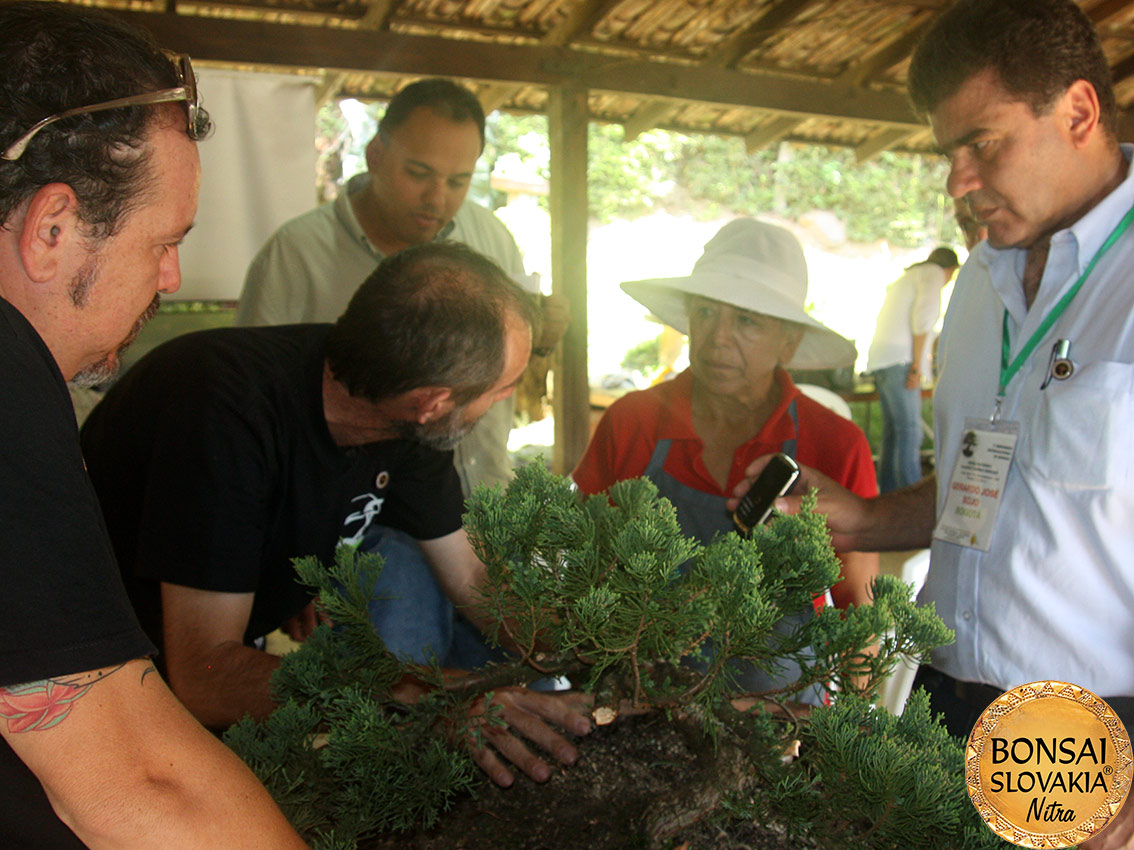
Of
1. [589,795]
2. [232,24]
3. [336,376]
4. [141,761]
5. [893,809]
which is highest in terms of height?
[232,24]

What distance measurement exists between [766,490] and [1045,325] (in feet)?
1.74

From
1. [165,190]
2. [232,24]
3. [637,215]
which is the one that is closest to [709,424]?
[165,190]

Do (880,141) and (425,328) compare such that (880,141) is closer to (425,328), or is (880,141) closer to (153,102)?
(425,328)

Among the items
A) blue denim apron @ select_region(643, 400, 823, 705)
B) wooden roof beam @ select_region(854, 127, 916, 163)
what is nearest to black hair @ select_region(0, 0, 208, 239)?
blue denim apron @ select_region(643, 400, 823, 705)

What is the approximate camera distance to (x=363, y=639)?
108cm

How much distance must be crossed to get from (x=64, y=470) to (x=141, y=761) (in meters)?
0.23

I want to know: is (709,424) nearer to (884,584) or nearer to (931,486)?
(931,486)

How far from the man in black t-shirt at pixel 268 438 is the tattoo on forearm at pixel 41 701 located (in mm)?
748

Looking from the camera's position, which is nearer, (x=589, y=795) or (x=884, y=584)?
(x=884, y=584)

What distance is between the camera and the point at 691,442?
219 centimetres

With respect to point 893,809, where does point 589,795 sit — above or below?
below

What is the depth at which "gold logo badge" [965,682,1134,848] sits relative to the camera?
1.92 feet

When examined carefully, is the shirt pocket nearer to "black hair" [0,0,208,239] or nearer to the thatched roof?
"black hair" [0,0,208,239]

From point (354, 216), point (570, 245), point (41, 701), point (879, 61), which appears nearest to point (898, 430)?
point (879, 61)
